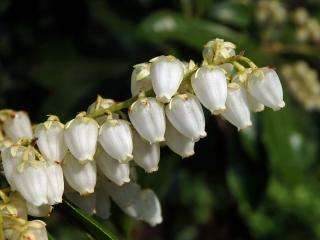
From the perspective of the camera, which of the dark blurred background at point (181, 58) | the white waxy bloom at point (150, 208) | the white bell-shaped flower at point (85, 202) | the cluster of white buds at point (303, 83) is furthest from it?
the cluster of white buds at point (303, 83)

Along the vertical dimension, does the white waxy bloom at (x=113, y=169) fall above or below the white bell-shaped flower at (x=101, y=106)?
below

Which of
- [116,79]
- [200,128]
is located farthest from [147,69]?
[116,79]

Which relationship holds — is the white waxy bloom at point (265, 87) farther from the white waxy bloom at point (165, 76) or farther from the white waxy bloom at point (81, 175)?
the white waxy bloom at point (81, 175)

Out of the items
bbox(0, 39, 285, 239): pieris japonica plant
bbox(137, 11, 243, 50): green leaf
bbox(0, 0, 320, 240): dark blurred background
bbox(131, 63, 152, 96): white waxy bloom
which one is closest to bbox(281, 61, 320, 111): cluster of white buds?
bbox(0, 0, 320, 240): dark blurred background

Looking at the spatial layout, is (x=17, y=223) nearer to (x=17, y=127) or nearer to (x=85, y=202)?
(x=85, y=202)

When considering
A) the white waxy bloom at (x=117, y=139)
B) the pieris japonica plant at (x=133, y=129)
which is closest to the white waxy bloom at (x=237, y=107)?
the pieris japonica plant at (x=133, y=129)

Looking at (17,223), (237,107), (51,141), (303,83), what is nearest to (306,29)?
(303,83)
